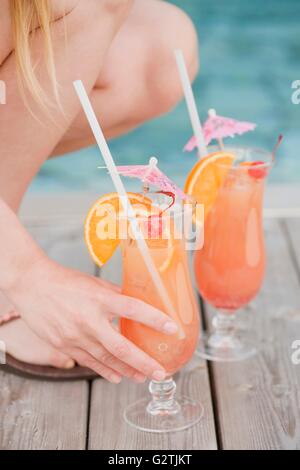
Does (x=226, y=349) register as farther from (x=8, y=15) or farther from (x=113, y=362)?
(x=8, y=15)

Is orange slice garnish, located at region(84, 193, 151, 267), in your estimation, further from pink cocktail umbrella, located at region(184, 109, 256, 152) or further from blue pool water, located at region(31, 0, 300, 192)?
blue pool water, located at region(31, 0, 300, 192)

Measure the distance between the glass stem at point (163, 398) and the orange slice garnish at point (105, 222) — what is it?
0.22 meters

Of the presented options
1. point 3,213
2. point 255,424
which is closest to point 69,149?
point 3,213

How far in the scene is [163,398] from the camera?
1419mm

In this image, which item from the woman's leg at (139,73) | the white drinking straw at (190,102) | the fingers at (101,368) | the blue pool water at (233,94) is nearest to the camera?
the fingers at (101,368)

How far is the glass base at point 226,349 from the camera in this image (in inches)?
63.2

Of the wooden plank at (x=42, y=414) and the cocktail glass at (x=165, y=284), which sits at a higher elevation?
the cocktail glass at (x=165, y=284)

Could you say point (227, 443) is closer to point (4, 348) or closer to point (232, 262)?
point (232, 262)

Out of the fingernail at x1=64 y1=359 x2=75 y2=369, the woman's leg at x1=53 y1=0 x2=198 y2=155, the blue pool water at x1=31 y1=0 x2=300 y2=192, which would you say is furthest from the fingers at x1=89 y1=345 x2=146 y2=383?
the blue pool water at x1=31 y1=0 x2=300 y2=192

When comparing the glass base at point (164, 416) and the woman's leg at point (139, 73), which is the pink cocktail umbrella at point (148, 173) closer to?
the glass base at point (164, 416)

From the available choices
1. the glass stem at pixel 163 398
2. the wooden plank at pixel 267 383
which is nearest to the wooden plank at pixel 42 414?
the glass stem at pixel 163 398

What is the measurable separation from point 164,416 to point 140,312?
0.25 meters

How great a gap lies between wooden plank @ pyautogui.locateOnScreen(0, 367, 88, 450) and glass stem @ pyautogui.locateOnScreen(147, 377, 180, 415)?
11 cm

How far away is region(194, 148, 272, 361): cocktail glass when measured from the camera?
153 centimetres
